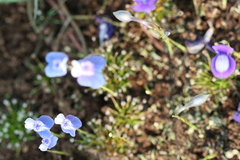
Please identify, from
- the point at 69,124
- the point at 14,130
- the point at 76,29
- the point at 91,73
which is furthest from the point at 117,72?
the point at 14,130

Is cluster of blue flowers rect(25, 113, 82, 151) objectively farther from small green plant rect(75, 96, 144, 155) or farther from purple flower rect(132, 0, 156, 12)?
purple flower rect(132, 0, 156, 12)

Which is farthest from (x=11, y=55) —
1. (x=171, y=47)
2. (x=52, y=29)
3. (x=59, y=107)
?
(x=171, y=47)

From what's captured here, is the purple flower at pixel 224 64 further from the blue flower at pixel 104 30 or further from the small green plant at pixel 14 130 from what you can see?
the small green plant at pixel 14 130

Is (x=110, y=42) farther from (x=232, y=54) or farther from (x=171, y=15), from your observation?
(x=232, y=54)

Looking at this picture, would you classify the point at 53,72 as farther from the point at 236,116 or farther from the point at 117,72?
the point at 236,116

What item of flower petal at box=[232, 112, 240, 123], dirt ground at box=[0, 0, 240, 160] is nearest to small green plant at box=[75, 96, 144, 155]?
dirt ground at box=[0, 0, 240, 160]

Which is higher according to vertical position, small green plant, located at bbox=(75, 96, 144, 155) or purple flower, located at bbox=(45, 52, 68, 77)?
purple flower, located at bbox=(45, 52, 68, 77)
